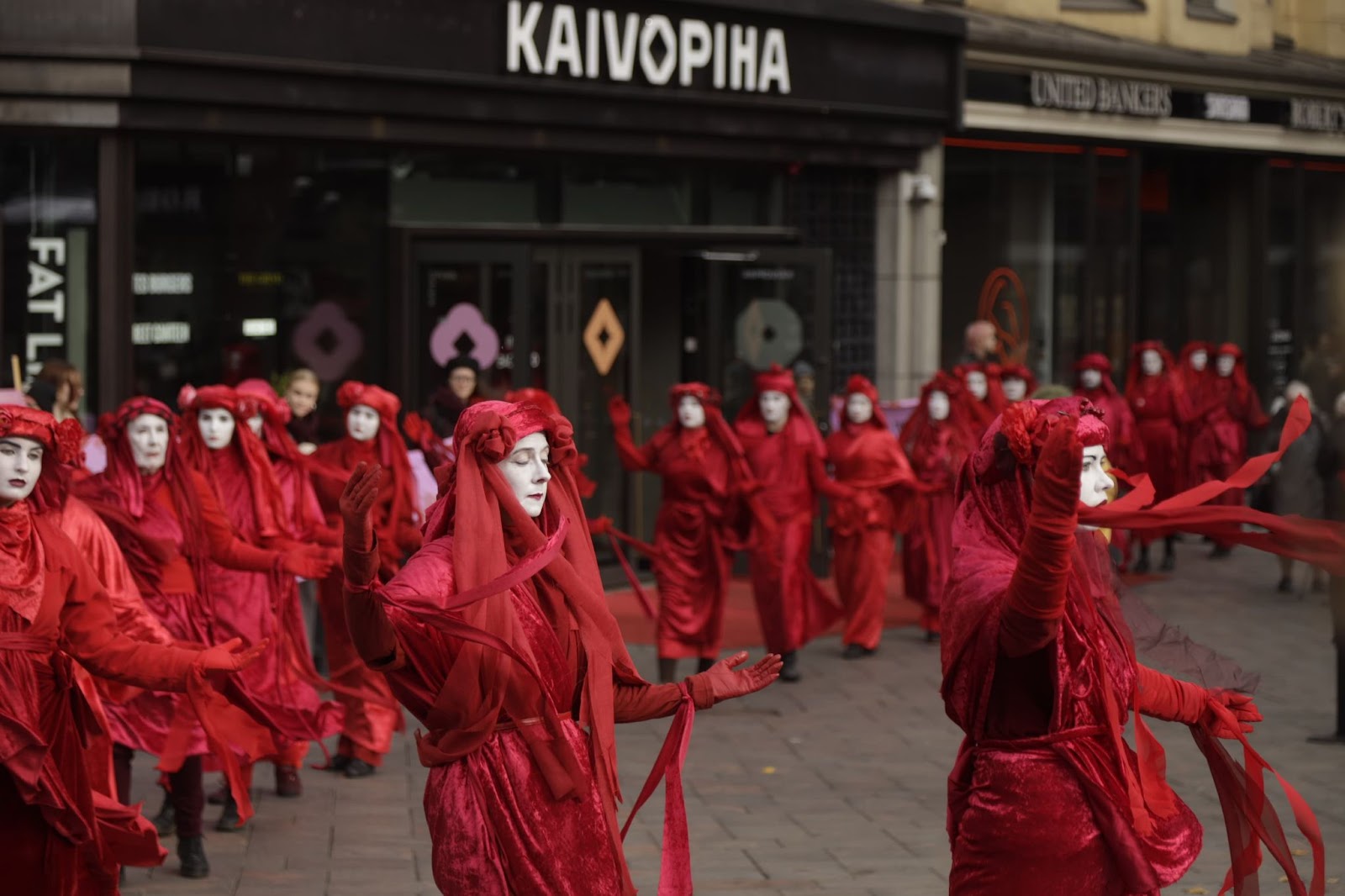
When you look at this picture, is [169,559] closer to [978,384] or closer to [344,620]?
[344,620]

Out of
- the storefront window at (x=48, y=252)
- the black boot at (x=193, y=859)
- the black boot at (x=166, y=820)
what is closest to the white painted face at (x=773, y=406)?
the storefront window at (x=48, y=252)

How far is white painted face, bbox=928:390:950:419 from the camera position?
15.5 m

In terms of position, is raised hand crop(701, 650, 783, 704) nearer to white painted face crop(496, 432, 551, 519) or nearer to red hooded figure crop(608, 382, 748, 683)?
white painted face crop(496, 432, 551, 519)

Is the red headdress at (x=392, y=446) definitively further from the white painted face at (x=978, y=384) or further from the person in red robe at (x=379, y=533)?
the white painted face at (x=978, y=384)

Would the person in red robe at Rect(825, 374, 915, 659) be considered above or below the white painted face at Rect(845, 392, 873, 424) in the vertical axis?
below

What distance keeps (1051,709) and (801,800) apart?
4.52m

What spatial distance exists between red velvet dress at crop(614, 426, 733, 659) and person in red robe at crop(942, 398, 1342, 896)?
7111mm

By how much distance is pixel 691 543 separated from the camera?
13336 millimetres

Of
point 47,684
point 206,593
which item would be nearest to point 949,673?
point 47,684

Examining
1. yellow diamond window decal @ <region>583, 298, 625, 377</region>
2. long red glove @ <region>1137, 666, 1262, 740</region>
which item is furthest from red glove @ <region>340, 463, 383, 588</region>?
yellow diamond window decal @ <region>583, 298, 625, 377</region>

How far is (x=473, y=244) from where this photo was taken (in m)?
16.5

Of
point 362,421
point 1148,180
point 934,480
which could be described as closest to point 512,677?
point 362,421

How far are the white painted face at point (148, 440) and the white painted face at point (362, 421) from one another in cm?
198

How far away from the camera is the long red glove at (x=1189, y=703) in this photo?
20.0ft
